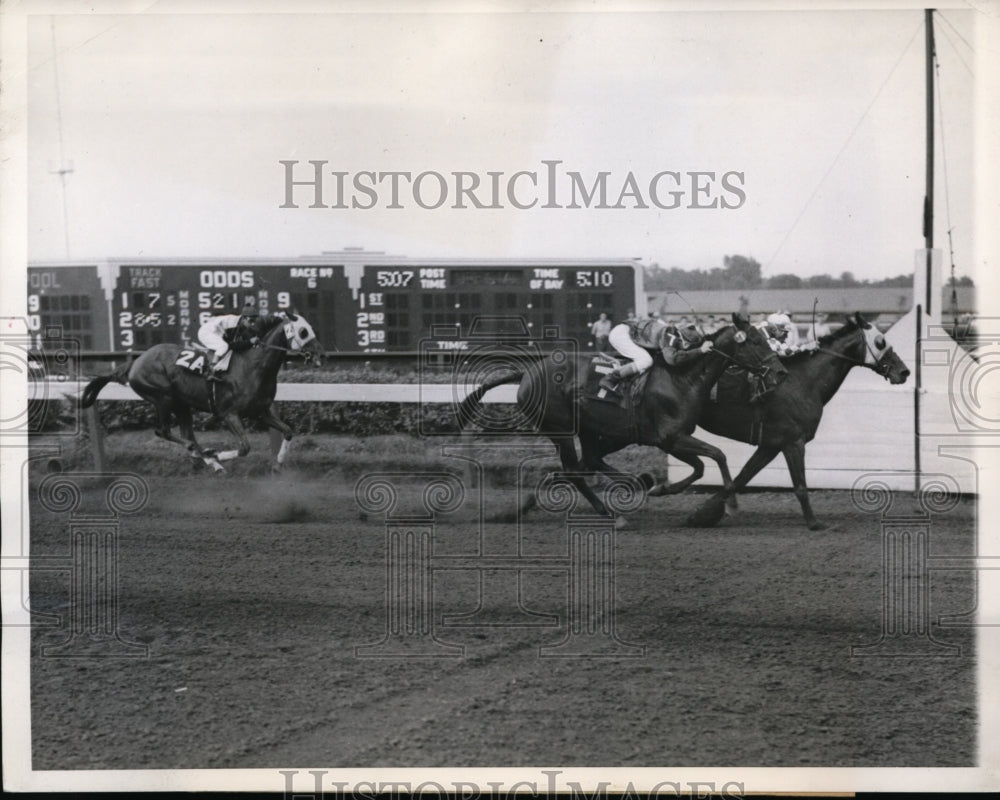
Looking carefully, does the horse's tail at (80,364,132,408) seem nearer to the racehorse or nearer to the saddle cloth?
the saddle cloth

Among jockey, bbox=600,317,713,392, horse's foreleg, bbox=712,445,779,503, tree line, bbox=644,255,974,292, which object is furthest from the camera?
horse's foreleg, bbox=712,445,779,503

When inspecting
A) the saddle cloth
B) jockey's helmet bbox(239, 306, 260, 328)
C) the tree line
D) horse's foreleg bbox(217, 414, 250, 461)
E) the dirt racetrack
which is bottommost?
the dirt racetrack

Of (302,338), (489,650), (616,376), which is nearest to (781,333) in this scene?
(616,376)

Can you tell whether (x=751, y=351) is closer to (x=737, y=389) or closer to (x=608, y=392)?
(x=737, y=389)

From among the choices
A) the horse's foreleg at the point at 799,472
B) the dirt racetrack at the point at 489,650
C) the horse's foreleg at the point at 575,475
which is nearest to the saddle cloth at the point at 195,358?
the dirt racetrack at the point at 489,650

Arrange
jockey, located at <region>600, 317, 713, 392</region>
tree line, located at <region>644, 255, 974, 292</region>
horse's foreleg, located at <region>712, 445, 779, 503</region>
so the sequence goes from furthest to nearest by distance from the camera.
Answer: horse's foreleg, located at <region>712, 445, 779, 503</region> < jockey, located at <region>600, 317, 713, 392</region> < tree line, located at <region>644, 255, 974, 292</region>

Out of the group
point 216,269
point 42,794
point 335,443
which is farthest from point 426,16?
point 42,794

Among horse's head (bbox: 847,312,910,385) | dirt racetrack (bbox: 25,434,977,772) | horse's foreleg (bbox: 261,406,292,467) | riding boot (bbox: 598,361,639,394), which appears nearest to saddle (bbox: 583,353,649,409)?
riding boot (bbox: 598,361,639,394)
